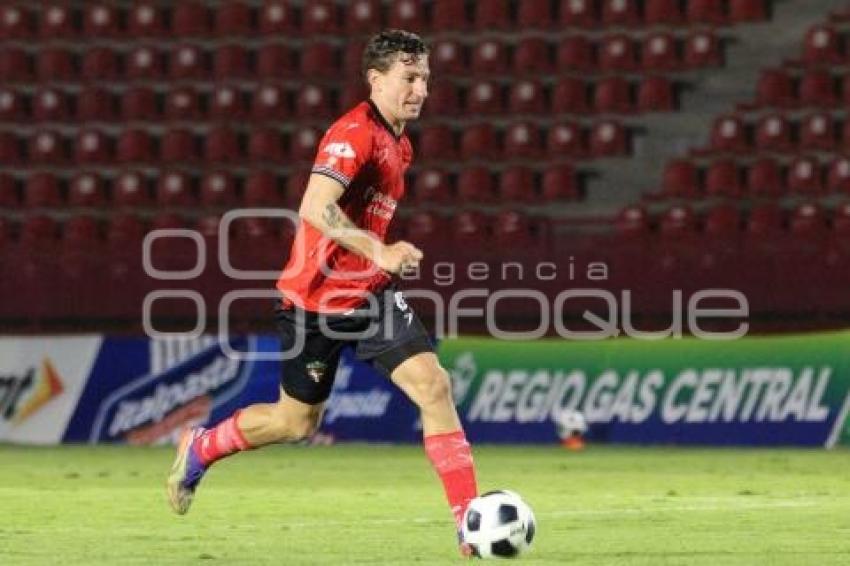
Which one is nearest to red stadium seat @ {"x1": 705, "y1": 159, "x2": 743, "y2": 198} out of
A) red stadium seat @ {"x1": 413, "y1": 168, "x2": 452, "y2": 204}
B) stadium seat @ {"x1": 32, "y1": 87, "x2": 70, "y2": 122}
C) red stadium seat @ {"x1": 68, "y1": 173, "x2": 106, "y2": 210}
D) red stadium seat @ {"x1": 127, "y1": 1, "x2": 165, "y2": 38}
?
red stadium seat @ {"x1": 413, "y1": 168, "x2": 452, "y2": 204}

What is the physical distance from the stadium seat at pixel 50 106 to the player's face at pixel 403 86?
1691 cm

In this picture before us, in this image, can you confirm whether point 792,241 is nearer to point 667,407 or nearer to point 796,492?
point 667,407

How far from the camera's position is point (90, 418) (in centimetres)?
1917

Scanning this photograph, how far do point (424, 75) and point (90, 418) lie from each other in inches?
436

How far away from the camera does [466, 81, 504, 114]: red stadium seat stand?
2362 centimetres

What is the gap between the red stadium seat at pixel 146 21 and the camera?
2556cm

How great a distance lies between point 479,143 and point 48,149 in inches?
206

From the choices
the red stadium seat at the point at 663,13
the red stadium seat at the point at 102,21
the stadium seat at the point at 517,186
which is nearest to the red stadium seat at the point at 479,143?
the stadium seat at the point at 517,186

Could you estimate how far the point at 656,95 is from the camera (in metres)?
23.1

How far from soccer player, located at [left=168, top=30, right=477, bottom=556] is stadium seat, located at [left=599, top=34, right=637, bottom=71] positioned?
14600 millimetres

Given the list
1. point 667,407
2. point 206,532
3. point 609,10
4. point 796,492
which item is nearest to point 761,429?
point 667,407

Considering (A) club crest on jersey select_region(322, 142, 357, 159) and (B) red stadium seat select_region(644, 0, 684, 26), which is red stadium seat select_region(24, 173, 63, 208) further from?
(A) club crest on jersey select_region(322, 142, 357, 159)

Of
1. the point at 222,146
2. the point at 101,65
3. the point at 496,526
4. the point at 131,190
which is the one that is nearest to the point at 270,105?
the point at 222,146

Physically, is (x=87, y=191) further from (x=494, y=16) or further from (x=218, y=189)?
(x=494, y=16)
